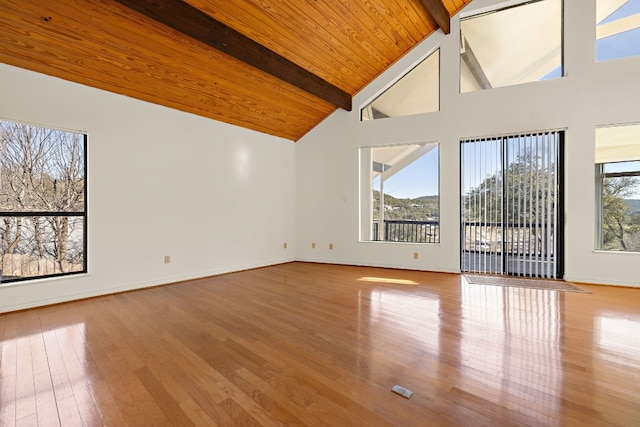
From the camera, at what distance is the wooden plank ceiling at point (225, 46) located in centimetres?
261

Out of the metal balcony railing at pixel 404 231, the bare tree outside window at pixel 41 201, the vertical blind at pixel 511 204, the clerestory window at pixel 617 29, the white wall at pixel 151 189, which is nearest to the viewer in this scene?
the bare tree outside window at pixel 41 201

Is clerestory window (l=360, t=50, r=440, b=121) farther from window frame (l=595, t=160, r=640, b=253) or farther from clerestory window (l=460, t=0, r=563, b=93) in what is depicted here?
window frame (l=595, t=160, r=640, b=253)

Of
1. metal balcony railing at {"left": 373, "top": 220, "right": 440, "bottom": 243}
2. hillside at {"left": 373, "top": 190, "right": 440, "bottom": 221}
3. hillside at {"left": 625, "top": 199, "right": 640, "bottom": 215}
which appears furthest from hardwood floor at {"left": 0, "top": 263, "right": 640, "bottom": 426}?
metal balcony railing at {"left": 373, "top": 220, "right": 440, "bottom": 243}

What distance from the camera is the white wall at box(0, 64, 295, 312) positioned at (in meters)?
3.06

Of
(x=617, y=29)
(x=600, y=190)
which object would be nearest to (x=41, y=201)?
(x=600, y=190)

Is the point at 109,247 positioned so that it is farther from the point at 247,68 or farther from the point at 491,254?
the point at 491,254

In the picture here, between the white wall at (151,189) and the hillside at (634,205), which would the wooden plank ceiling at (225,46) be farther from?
the hillside at (634,205)

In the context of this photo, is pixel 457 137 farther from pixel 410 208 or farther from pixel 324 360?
pixel 324 360

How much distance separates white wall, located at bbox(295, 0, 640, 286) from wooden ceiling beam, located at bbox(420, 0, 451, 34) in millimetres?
135

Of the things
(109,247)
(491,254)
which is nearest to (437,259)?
(491,254)

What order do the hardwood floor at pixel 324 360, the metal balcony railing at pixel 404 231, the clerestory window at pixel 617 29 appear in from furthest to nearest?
the metal balcony railing at pixel 404 231, the clerestory window at pixel 617 29, the hardwood floor at pixel 324 360

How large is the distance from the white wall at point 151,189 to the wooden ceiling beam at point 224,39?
1.40 metres

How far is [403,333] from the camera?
232 cm

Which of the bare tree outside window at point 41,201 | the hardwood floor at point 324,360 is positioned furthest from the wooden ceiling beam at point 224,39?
the hardwood floor at point 324,360
